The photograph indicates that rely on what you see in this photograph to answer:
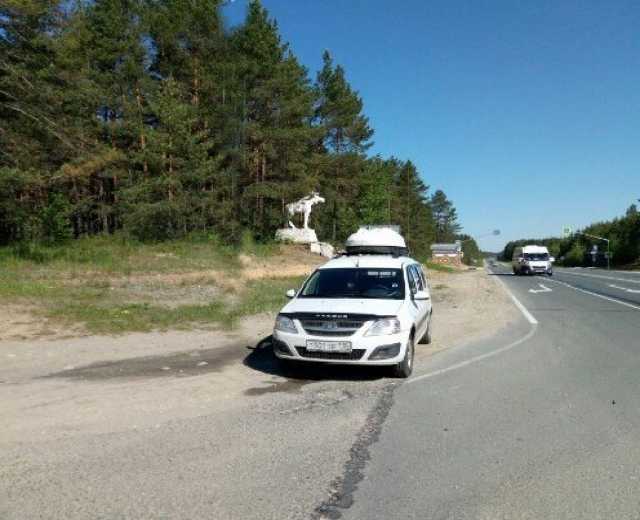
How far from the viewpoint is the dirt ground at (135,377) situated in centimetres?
591

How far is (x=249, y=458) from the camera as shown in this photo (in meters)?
4.74

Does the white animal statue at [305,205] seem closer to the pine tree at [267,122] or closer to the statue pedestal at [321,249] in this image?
the pine tree at [267,122]

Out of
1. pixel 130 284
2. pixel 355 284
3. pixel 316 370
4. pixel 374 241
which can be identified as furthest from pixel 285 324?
pixel 130 284

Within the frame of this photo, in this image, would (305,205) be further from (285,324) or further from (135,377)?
(135,377)

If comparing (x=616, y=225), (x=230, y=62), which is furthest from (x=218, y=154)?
(x=616, y=225)

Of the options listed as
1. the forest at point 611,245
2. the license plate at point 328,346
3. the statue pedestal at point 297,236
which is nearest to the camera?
the license plate at point 328,346

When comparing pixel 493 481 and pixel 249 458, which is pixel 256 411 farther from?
pixel 493 481

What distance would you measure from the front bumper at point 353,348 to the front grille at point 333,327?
0.19 ft

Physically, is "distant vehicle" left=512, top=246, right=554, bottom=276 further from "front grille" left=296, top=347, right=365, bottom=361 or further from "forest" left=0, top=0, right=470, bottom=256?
"front grille" left=296, top=347, right=365, bottom=361

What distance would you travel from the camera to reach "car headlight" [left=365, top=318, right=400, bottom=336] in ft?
24.6

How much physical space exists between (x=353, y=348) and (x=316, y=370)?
3.98ft

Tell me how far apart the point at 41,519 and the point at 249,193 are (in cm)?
3281

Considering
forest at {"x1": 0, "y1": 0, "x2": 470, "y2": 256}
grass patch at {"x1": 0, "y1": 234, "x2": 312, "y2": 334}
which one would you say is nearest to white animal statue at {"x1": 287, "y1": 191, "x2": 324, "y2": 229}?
forest at {"x1": 0, "y1": 0, "x2": 470, "y2": 256}

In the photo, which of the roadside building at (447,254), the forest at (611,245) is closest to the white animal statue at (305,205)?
the roadside building at (447,254)
